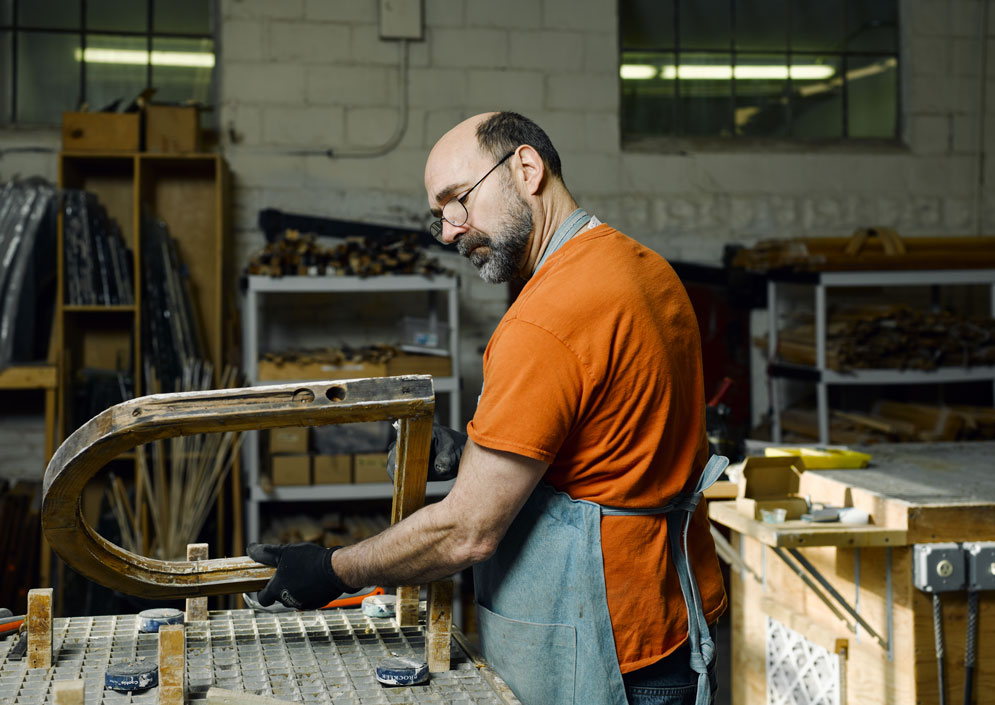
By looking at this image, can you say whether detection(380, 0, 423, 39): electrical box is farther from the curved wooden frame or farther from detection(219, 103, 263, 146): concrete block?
the curved wooden frame

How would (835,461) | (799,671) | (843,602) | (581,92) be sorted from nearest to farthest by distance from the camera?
(843,602) < (799,671) < (835,461) < (581,92)

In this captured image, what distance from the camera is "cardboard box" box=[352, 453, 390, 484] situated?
3.90 meters

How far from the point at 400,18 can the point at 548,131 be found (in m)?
0.86

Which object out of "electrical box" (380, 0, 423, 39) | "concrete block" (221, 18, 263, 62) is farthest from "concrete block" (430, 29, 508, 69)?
"concrete block" (221, 18, 263, 62)

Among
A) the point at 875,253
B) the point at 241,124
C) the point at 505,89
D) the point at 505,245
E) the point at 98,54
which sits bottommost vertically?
the point at 505,245

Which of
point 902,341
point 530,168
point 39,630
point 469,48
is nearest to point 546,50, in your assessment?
point 469,48

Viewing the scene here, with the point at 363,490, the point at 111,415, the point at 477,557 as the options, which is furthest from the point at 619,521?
the point at 363,490

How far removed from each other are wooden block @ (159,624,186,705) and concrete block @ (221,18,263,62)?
147 inches

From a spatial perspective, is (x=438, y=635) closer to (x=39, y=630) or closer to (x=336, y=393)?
(x=336, y=393)

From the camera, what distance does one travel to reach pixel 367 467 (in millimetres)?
3908

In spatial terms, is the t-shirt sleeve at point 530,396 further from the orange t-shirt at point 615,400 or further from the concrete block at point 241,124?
the concrete block at point 241,124

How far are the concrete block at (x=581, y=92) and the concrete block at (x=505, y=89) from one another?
0.06m

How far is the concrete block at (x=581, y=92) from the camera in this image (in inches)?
185

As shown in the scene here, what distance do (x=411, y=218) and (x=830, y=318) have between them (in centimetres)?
195
